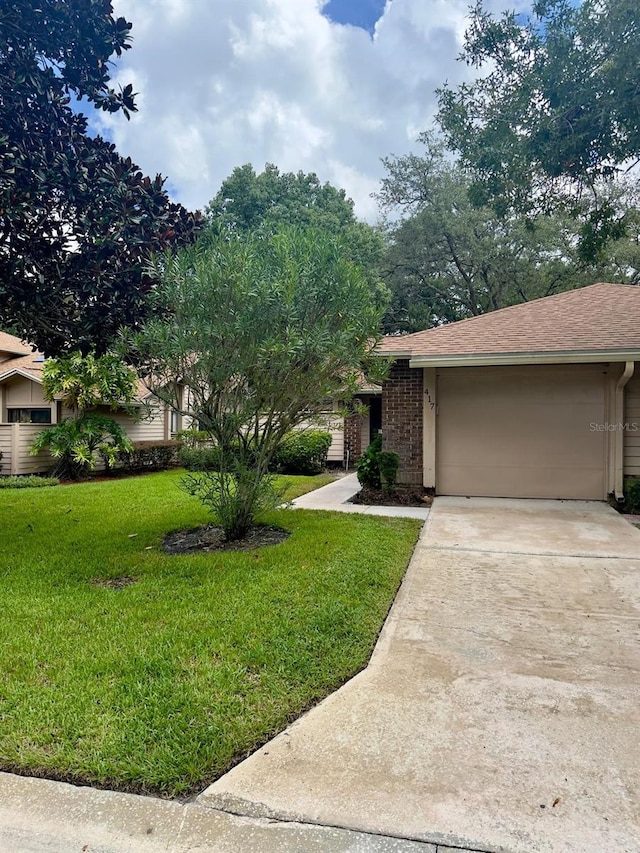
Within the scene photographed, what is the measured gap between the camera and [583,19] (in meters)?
6.23

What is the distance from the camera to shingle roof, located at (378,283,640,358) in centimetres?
800

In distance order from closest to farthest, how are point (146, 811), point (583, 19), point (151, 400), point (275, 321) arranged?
point (146, 811) → point (275, 321) → point (151, 400) → point (583, 19)

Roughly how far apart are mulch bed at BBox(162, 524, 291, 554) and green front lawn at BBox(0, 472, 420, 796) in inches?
8.4

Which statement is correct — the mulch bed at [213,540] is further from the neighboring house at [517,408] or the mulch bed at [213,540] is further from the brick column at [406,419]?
the neighboring house at [517,408]

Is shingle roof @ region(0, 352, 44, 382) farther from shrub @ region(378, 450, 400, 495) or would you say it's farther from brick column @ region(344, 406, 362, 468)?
shrub @ region(378, 450, 400, 495)

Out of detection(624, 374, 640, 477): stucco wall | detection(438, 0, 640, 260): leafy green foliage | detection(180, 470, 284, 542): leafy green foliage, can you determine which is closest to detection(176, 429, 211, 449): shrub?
detection(180, 470, 284, 542): leafy green foliage

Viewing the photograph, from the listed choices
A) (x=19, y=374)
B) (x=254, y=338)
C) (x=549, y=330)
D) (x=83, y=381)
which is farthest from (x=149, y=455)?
(x=549, y=330)

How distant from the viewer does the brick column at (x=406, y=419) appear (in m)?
8.97

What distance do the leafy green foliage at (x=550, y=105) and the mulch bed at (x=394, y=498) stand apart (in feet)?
16.3

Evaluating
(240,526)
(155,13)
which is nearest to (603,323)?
(240,526)

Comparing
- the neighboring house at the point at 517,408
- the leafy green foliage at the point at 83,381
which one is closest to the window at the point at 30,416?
the leafy green foliage at the point at 83,381

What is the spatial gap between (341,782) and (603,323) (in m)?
8.72

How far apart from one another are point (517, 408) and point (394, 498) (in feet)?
8.82

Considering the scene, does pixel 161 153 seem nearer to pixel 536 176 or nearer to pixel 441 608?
pixel 536 176
